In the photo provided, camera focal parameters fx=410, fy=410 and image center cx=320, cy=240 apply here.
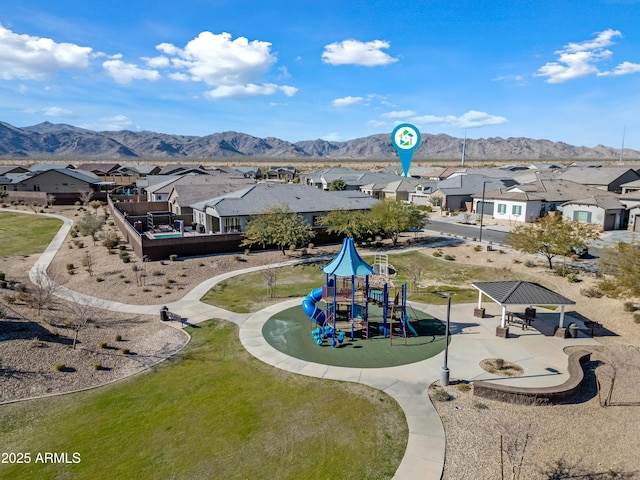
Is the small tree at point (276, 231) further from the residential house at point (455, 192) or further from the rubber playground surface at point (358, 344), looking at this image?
the residential house at point (455, 192)

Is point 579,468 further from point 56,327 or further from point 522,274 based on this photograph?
point 56,327

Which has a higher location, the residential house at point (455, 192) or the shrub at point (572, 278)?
the residential house at point (455, 192)

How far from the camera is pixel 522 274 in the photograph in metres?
35.7

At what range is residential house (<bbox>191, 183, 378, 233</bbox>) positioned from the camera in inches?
1890

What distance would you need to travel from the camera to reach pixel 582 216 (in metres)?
55.0

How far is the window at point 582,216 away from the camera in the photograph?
5422 cm

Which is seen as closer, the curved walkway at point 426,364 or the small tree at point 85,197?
the curved walkway at point 426,364

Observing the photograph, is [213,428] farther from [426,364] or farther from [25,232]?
[25,232]

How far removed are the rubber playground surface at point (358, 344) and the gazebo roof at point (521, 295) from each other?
3974 millimetres

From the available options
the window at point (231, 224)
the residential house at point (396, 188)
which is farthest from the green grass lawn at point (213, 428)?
the residential house at point (396, 188)

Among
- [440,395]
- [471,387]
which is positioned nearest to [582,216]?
[471,387]

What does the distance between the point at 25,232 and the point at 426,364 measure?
59.8 m

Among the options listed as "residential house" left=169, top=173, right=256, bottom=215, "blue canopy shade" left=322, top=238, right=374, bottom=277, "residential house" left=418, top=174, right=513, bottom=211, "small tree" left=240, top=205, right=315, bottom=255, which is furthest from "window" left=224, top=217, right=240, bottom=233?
"residential house" left=418, top=174, right=513, bottom=211

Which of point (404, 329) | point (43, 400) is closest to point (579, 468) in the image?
point (404, 329)
